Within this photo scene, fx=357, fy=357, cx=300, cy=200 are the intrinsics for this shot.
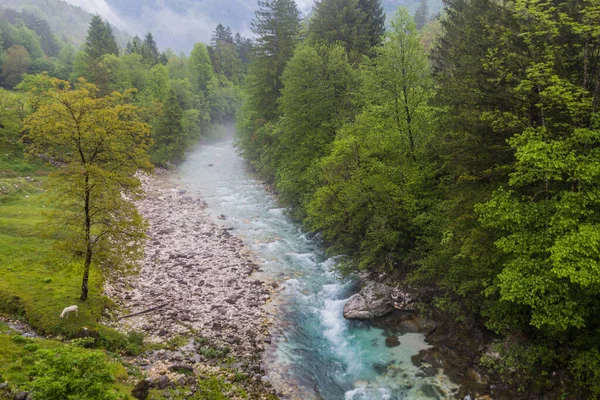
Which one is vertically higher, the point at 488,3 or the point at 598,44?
the point at 488,3

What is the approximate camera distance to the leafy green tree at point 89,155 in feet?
48.9

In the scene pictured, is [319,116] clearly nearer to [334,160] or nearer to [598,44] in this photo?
[334,160]

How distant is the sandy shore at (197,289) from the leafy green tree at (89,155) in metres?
3.46

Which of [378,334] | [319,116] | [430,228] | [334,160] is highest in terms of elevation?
[319,116]

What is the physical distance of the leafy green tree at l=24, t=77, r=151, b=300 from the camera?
1491 centimetres

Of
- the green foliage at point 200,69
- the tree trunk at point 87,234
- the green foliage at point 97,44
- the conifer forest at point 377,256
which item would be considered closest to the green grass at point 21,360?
the conifer forest at point 377,256

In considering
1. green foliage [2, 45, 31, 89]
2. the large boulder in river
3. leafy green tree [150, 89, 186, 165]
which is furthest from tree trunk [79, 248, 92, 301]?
green foliage [2, 45, 31, 89]

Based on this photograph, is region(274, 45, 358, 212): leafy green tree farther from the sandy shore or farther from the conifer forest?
the sandy shore

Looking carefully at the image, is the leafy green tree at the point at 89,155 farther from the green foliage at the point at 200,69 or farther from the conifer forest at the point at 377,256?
the green foliage at the point at 200,69

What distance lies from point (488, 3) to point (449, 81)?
5273 millimetres

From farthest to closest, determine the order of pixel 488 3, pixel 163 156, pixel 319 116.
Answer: pixel 163 156
pixel 319 116
pixel 488 3

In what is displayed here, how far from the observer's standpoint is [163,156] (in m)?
55.5

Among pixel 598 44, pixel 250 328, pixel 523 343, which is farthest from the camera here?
pixel 250 328

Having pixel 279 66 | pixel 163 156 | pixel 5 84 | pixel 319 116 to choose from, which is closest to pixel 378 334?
pixel 319 116
